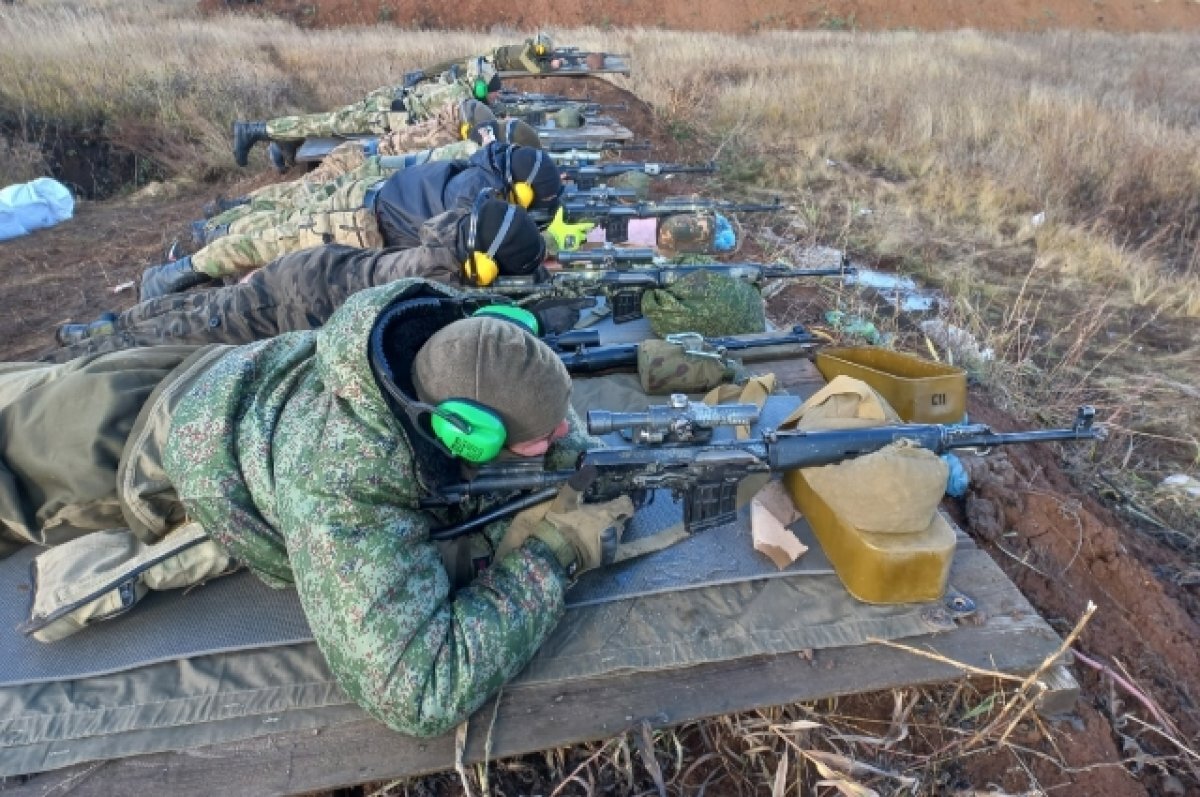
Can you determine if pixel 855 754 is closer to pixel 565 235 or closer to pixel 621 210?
pixel 565 235

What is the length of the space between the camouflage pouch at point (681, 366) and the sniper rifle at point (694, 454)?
1.34m

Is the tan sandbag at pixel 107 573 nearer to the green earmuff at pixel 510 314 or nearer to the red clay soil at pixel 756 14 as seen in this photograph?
the green earmuff at pixel 510 314

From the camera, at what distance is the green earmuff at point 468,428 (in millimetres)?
2199

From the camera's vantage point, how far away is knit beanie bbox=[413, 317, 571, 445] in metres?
2.21

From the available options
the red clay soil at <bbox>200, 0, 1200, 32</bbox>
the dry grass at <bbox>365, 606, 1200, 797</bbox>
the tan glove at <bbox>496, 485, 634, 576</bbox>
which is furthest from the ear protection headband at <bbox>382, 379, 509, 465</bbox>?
the red clay soil at <bbox>200, 0, 1200, 32</bbox>

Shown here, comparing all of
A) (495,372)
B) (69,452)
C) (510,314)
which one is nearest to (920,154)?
(510,314)

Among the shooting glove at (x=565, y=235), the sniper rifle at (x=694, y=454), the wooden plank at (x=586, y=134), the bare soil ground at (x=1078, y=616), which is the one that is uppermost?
the sniper rifle at (x=694, y=454)

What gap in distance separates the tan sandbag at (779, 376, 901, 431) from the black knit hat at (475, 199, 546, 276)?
6.39 ft

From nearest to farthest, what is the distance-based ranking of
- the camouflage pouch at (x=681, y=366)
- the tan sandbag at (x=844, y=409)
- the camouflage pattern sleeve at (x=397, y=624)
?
the camouflage pattern sleeve at (x=397, y=624)
the tan sandbag at (x=844, y=409)
the camouflage pouch at (x=681, y=366)

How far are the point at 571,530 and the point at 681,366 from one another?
169 centimetres

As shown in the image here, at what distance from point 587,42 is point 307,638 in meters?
18.4

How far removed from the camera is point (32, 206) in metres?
8.62

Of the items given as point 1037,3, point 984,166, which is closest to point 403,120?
point 984,166

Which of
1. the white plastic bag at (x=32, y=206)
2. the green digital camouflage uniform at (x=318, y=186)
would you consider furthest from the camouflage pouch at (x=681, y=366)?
the white plastic bag at (x=32, y=206)
